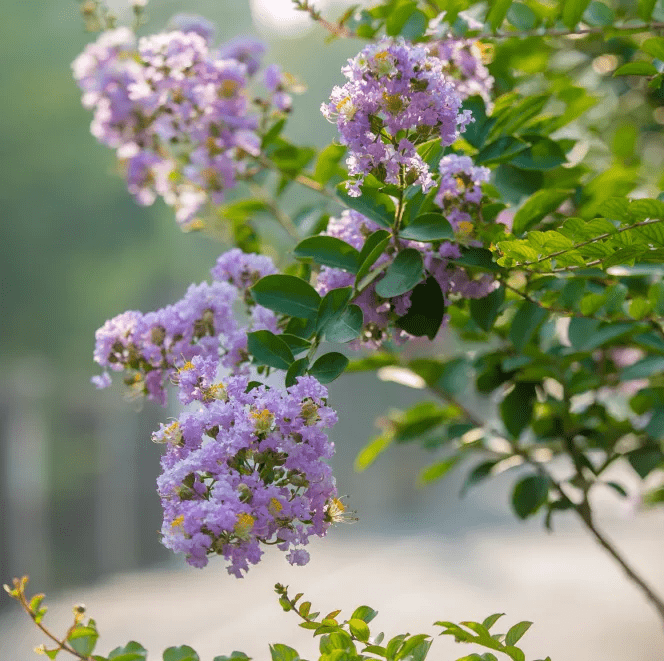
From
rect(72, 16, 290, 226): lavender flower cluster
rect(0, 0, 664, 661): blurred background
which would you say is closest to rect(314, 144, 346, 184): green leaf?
rect(72, 16, 290, 226): lavender flower cluster

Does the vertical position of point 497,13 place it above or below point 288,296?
above

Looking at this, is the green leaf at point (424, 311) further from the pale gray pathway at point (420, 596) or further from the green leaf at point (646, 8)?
the pale gray pathway at point (420, 596)

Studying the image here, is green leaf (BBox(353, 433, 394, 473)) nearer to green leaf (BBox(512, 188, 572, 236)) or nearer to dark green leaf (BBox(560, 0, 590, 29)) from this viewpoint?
green leaf (BBox(512, 188, 572, 236))

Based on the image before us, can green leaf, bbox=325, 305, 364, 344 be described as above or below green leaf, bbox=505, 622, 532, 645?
above

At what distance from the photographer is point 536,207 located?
2.79 ft

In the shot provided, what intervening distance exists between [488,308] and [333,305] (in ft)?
0.63

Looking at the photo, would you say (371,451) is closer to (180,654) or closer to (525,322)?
(525,322)

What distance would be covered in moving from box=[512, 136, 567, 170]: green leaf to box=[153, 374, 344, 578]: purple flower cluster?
38 cm

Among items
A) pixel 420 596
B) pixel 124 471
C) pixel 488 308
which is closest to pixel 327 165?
pixel 488 308

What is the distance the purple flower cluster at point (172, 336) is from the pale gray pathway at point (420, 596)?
1001mm

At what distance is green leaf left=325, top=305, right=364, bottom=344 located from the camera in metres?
0.66

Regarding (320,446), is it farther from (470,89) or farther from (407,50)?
(470,89)

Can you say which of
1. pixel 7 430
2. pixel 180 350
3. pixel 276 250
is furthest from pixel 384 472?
pixel 180 350

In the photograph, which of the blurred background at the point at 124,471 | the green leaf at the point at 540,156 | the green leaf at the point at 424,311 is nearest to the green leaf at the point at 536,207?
the green leaf at the point at 540,156
